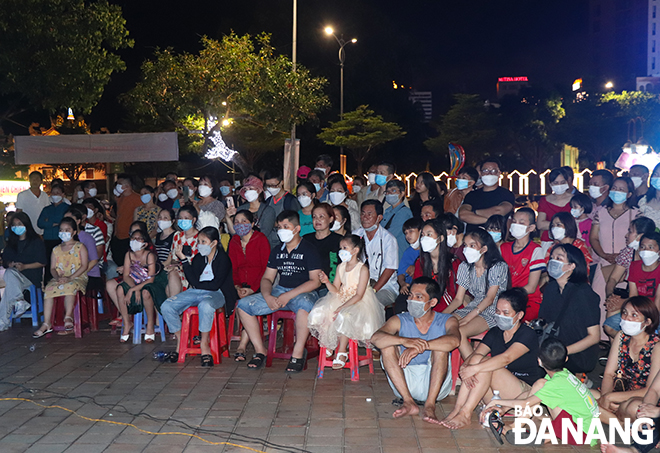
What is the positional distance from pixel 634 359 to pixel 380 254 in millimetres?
2727

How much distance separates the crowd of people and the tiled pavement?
247mm

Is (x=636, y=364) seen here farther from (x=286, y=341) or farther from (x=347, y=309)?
(x=286, y=341)

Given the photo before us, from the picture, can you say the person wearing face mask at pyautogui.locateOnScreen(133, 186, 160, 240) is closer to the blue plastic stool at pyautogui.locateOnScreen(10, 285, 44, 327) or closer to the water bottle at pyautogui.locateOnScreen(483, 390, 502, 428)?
the blue plastic stool at pyautogui.locateOnScreen(10, 285, 44, 327)

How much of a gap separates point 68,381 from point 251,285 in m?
2.07

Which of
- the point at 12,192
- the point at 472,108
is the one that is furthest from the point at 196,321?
the point at 472,108

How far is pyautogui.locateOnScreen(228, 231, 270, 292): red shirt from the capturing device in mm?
7316

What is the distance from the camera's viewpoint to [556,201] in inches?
296

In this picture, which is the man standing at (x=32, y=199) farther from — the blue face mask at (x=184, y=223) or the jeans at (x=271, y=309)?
the jeans at (x=271, y=309)

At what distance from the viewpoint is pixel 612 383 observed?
5.09 metres

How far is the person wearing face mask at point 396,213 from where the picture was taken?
303 inches

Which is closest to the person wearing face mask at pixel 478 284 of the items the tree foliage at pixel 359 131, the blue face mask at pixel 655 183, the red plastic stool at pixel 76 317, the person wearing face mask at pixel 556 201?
the person wearing face mask at pixel 556 201

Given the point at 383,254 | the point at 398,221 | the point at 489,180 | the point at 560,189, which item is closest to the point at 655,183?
the point at 560,189

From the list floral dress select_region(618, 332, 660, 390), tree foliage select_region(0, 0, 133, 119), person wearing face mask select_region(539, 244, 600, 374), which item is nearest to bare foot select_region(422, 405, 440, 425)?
person wearing face mask select_region(539, 244, 600, 374)

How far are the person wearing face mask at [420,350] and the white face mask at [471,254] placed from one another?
0.78 m
